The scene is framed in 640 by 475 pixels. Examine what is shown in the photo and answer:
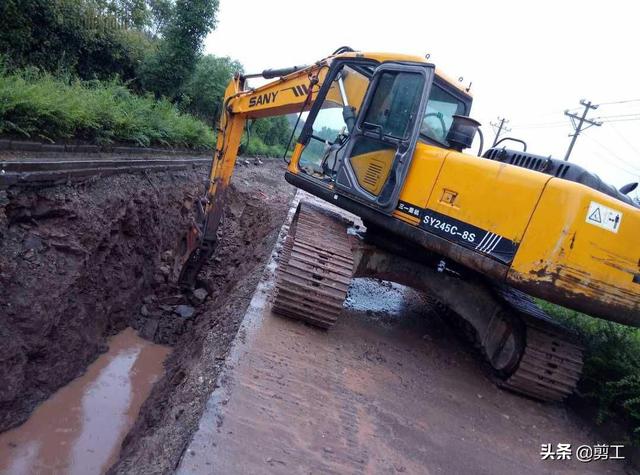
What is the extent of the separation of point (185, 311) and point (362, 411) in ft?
13.0

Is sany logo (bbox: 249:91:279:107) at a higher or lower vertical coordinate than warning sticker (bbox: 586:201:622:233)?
higher

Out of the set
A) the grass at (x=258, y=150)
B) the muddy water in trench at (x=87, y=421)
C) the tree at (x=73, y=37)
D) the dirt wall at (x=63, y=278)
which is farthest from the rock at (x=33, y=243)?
the grass at (x=258, y=150)

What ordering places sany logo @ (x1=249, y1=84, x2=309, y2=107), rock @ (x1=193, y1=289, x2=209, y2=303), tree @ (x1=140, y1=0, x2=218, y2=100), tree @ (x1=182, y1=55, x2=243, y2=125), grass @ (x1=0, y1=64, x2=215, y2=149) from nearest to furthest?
sany logo @ (x1=249, y1=84, x2=309, y2=107), grass @ (x1=0, y1=64, x2=215, y2=149), rock @ (x1=193, y1=289, x2=209, y2=303), tree @ (x1=140, y1=0, x2=218, y2=100), tree @ (x1=182, y1=55, x2=243, y2=125)

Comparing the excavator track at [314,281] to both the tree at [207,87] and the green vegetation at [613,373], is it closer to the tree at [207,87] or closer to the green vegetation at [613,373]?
the green vegetation at [613,373]

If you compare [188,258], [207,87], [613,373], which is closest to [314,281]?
A: [188,258]

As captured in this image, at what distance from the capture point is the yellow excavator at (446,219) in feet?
12.2

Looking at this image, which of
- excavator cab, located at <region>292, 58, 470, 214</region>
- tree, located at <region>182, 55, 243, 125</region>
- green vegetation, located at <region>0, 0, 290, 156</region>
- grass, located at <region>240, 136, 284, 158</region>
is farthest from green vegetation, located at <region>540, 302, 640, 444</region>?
tree, located at <region>182, 55, 243, 125</region>

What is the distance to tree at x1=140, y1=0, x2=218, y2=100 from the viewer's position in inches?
661

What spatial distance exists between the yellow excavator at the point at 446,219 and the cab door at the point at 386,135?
0.01 m

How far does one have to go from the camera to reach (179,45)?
1700 cm

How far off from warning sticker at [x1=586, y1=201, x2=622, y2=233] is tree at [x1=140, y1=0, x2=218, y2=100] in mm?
16283

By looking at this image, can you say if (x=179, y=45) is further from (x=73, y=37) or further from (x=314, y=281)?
(x=314, y=281)

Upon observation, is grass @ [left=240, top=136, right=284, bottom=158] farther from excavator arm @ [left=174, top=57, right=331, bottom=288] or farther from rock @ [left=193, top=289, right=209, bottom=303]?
rock @ [left=193, top=289, right=209, bottom=303]

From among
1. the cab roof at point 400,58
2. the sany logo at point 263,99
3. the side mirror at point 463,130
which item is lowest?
the sany logo at point 263,99
